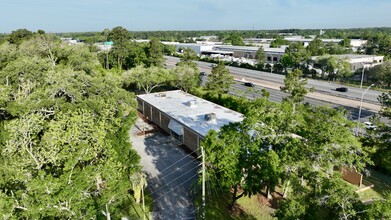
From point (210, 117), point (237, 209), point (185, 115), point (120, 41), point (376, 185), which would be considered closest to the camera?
point (237, 209)

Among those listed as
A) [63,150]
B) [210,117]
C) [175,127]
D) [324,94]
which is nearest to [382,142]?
[210,117]

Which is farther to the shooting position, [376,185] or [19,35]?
[19,35]

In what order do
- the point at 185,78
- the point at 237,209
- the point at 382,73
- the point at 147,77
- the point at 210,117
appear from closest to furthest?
the point at 237,209 < the point at 210,117 < the point at 147,77 < the point at 185,78 < the point at 382,73

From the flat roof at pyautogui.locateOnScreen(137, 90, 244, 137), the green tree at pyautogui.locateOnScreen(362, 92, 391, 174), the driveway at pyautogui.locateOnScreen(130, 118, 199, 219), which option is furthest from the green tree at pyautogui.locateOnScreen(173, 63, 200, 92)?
the green tree at pyautogui.locateOnScreen(362, 92, 391, 174)

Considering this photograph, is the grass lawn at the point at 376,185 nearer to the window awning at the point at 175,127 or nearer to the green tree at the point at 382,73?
the window awning at the point at 175,127

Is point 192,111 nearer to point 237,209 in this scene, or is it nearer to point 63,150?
point 237,209

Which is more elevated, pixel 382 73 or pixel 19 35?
pixel 19 35

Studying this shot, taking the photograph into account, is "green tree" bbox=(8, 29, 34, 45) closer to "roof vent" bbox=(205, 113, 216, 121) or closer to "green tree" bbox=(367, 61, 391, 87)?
"roof vent" bbox=(205, 113, 216, 121)
